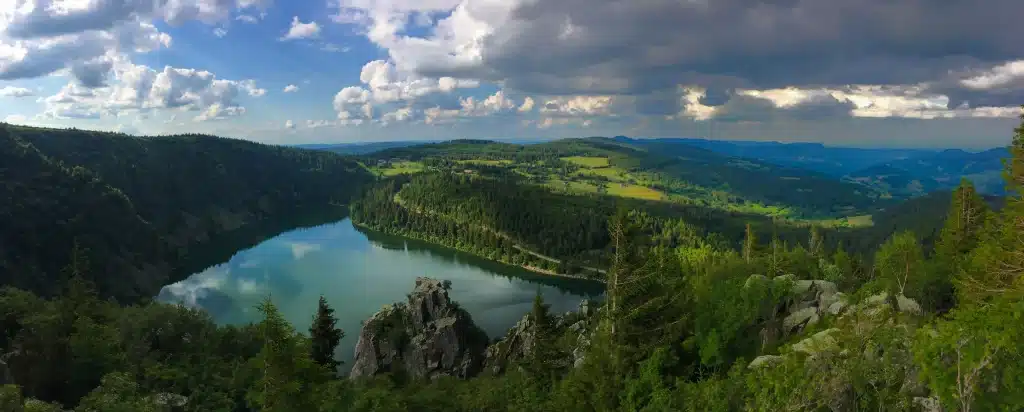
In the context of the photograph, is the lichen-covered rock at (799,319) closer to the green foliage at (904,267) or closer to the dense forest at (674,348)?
the dense forest at (674,348)

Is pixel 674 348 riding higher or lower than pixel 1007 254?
lower

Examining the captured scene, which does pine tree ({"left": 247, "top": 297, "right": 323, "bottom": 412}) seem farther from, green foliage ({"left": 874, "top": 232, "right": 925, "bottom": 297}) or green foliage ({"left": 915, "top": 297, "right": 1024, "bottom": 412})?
green foliage ({"left": 874, "top": 232, "right": 925, "bottom": 297})

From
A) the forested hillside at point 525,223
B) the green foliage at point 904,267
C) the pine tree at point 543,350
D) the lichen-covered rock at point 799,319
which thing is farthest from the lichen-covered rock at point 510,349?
the forested hillside at point 525,223

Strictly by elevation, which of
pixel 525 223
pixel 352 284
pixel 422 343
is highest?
pixel 525 223

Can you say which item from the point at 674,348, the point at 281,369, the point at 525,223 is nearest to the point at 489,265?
the point at 525,223

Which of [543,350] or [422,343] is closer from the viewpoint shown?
[543,350]

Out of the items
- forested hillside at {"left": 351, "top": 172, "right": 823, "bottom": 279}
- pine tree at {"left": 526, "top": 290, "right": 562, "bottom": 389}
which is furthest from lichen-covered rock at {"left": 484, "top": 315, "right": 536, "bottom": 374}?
forested hillside at {"left": 351, "top": 172, "right": 823, "bottom": 279}

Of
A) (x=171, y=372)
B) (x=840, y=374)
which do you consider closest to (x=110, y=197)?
(x=171, y=372)

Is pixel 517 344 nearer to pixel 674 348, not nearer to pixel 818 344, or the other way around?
pixel 674 348

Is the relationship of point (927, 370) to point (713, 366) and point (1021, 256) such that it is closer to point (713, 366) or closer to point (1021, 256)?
point (713, 366)
